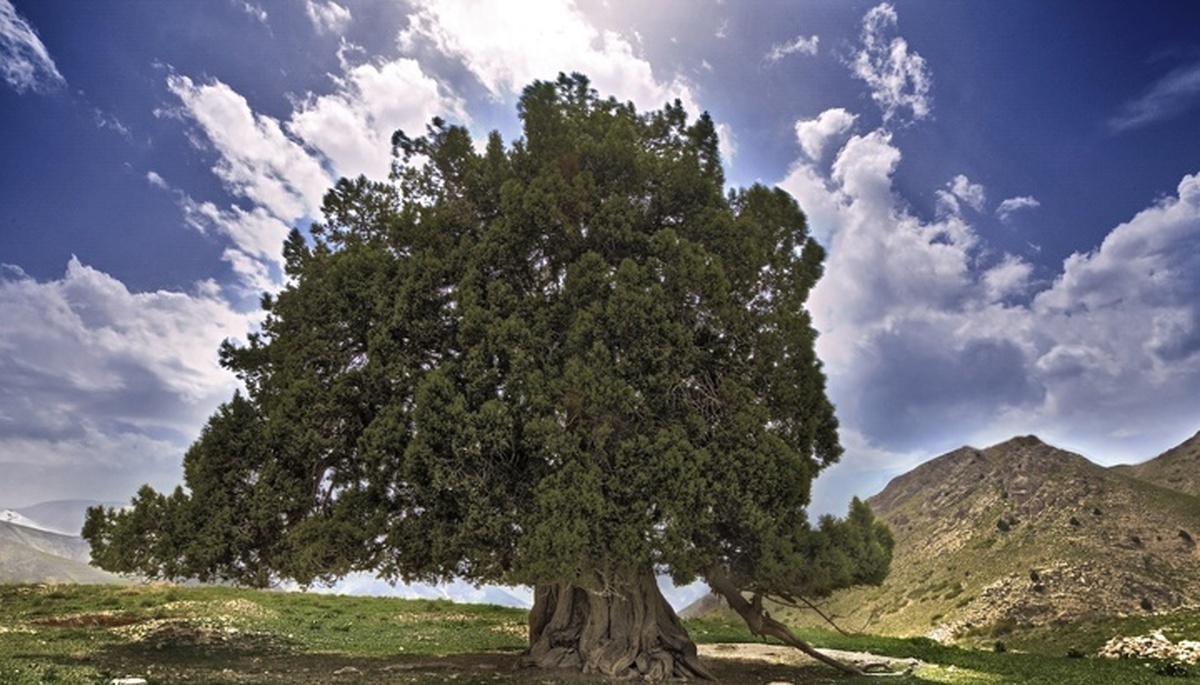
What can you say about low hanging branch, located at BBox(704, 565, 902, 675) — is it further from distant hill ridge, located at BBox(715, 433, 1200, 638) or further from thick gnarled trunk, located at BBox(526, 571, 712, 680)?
distant hill ridge, located at BBox(715, 433, 1200, 638)

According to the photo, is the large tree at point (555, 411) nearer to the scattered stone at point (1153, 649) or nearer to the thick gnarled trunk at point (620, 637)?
the thick gnarled trunk at point (620, 637)

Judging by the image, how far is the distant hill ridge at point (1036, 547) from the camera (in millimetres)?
46375

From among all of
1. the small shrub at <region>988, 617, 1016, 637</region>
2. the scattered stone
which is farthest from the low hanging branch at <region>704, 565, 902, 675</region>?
the small shrub at <region>988, 617, 1016, 637</region>

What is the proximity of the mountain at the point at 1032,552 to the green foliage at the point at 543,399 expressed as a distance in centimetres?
3455

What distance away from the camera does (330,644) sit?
27.7 metres

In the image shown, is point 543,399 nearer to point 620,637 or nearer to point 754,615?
point 620,637

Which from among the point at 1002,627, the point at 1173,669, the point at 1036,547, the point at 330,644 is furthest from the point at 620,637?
the point at 1036,547

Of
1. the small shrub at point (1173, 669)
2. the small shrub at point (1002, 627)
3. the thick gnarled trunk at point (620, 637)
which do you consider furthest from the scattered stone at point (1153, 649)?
the thick gnarled trunk at point (620, 637)

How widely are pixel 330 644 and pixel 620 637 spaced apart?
44.0 feet

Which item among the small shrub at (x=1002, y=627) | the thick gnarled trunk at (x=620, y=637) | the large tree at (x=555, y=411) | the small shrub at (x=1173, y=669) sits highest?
the large tree at (x=555, y=411)

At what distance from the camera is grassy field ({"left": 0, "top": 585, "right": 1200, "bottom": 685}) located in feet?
62.9

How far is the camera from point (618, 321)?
19.2 metres

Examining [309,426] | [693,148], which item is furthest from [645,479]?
[693,148]

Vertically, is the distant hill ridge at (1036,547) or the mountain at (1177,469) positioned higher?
the mountain at (1177,469)
